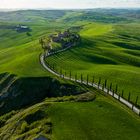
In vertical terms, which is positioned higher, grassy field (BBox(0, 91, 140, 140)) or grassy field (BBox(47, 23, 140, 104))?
grassy field (BBox(0, 91, 140, 140))

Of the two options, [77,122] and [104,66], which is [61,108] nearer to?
[77,122]

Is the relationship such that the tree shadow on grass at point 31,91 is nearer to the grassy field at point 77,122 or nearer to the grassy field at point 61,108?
the grassy field at point 61,108

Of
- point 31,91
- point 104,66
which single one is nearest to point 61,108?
point 31,91

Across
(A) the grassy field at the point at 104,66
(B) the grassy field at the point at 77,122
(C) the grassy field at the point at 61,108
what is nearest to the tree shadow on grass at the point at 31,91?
(C) the grassy field at the point at 61,108

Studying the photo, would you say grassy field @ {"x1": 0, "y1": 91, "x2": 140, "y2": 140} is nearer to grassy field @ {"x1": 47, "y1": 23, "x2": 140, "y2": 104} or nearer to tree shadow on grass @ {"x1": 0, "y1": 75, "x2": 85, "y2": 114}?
tree shadow on grass @ {"x1": 0, "y1": 75, "x2": 85, "y2": 114}

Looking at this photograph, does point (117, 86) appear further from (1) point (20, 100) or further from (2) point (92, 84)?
(1) point (20, 100)

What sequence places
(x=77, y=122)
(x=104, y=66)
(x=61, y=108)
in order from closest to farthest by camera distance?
1. (x=77, y=122)
2. (x=61, y=108)
3. (x=104, y=66)

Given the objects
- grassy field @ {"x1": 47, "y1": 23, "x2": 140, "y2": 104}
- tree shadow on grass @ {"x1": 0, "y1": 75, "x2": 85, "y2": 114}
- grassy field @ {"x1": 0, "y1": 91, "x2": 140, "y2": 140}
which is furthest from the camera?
grassy field @ {"x1": 47, "y1": 23, "x2": 140, "y2": 104}

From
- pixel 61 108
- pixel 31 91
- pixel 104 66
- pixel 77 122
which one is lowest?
pixel 104 66

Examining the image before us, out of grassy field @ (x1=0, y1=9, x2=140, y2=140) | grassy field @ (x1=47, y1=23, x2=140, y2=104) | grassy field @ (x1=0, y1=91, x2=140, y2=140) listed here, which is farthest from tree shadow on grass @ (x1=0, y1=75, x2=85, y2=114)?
grassy field @ (x1=47, y1=23, x2=140, y2=104)

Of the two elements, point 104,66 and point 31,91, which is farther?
point 104,66

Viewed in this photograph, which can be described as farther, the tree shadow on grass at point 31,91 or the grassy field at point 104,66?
the grassy field at point 104,66
